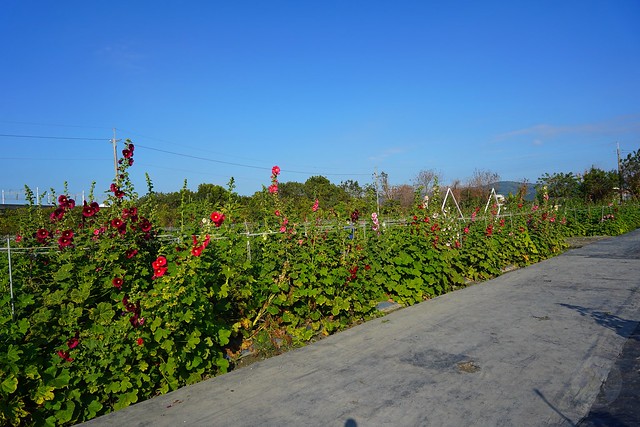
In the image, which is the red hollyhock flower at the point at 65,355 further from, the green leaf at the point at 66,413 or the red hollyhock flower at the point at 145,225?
the red hollyhock flower at the point at 145,225

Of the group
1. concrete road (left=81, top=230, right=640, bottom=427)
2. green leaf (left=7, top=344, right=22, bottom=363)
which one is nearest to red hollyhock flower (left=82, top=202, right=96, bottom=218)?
green leaf (left=7, top=344, right=22, bottom=363)

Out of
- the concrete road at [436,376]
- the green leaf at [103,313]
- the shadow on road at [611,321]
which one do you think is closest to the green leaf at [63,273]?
the green leaf at [103,313]

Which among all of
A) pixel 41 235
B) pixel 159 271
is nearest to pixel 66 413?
pixel 159 271

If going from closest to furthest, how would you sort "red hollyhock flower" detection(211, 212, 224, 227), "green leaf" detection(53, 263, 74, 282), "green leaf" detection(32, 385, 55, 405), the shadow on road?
"green leaf" detection(32, 385, 55, 405), "green leaf" detection(53, 263, 74, 282), "red hollyhock flower" detection(211, 212, 224, 227), the shadow on road

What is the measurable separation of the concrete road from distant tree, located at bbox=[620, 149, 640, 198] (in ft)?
118

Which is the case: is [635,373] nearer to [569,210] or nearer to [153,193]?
[153,193]

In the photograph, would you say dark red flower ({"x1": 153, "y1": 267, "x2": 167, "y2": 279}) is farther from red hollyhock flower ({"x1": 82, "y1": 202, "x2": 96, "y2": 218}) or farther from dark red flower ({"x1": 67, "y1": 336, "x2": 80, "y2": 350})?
red hollyhock flower ({"x1": 82, "y1": 202, "x2": 96, "y2": 218})

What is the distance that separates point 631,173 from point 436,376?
42.2 m

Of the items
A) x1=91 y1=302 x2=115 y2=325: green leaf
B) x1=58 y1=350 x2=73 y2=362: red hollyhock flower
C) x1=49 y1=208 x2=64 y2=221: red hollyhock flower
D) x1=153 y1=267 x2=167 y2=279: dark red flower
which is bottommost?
x1=58 y1=350 x2=73 y2=362: red hollyhock flower

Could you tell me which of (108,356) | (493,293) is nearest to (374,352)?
(108,356)

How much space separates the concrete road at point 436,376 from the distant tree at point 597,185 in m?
31.8

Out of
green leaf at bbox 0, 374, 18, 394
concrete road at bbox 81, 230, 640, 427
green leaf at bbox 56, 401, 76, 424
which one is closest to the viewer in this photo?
green leaf at bbox 0, 374, 18, 394

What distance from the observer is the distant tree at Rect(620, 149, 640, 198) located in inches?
1467

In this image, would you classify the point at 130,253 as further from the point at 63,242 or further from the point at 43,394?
the point at 43,394
